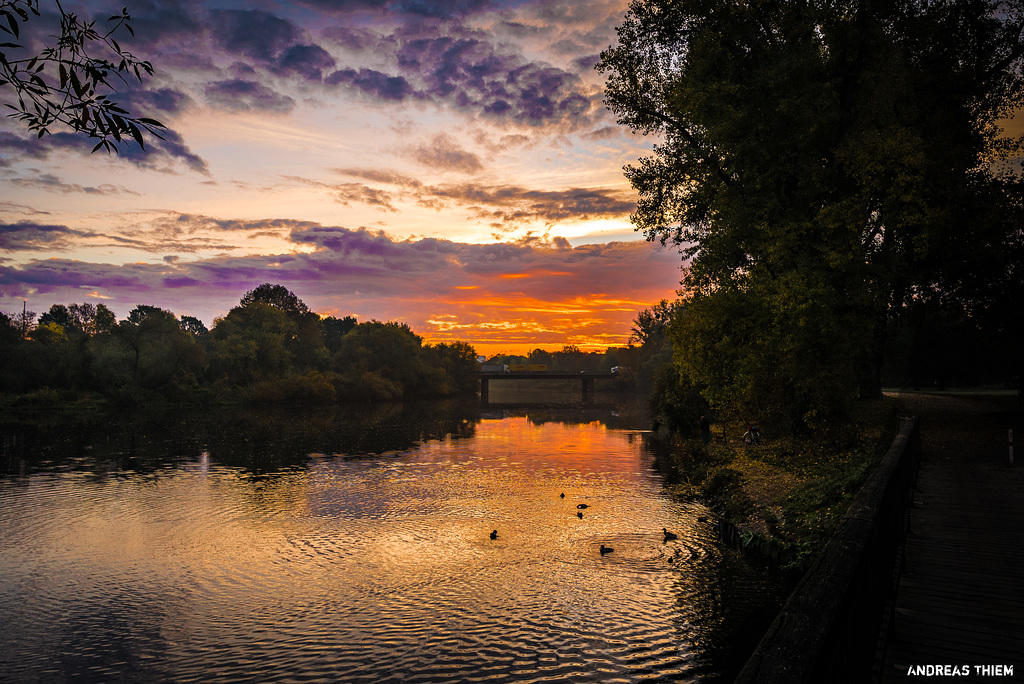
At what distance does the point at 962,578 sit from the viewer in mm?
9352

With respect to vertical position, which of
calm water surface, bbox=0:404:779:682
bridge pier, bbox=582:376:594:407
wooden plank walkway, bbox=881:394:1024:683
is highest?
wooden plank walkway, bbox=881:394:1024:683

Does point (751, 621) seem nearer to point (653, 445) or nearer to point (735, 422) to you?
point (735, 422)

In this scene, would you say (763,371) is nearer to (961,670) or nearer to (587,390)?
(961,670)

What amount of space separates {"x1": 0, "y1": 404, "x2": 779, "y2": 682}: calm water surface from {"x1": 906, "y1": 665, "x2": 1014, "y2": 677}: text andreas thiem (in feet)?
29.0

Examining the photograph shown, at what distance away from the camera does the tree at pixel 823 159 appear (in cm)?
2723

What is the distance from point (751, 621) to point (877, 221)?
80.2 ft

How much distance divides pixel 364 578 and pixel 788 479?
1804 centimetres

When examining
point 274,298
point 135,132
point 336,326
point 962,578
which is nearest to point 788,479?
point 962,578

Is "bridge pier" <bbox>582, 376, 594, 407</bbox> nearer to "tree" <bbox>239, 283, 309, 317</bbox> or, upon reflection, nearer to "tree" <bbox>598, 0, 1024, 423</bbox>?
"tree" <bbox>239, 283, 309, 317</bbox>

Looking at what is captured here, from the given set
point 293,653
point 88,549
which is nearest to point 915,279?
point 293,653

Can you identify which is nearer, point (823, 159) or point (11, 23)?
point (11, 23)

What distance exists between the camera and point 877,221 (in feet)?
109

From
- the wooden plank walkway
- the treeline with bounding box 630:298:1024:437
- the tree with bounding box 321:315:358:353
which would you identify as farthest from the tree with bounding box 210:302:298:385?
the wooden plank walkway

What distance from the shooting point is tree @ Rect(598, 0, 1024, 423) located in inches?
1072
